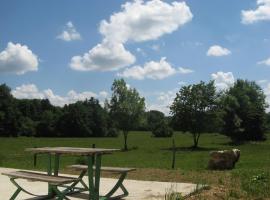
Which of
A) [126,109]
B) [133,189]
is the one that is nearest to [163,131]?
[126,109]

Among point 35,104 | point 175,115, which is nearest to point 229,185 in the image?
point 175,115

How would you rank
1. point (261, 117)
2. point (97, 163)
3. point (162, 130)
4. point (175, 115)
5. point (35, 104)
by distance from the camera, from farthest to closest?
point (35, 104)
point (162, 130)
point (261, 117)
point (175, 115)
point (97, 163)

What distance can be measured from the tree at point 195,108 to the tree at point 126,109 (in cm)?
417

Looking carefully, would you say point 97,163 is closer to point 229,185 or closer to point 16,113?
point 229,185

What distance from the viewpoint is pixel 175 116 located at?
1908 inches

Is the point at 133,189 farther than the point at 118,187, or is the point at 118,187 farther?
the point at 133,189

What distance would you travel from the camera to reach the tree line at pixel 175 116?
4788 centimetres

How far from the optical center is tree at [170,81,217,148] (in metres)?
47.2

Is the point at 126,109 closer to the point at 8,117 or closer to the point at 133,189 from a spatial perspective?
the point at 133,189

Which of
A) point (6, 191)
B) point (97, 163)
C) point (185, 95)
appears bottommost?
point (6, 191)

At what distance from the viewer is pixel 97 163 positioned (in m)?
8.48

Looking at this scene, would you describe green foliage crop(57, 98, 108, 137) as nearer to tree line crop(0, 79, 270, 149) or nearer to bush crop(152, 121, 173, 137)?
tree line crop(0, 79, 270, 149)

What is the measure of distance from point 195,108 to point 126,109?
24.3ft

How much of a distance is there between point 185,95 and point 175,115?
2392 millimetres
